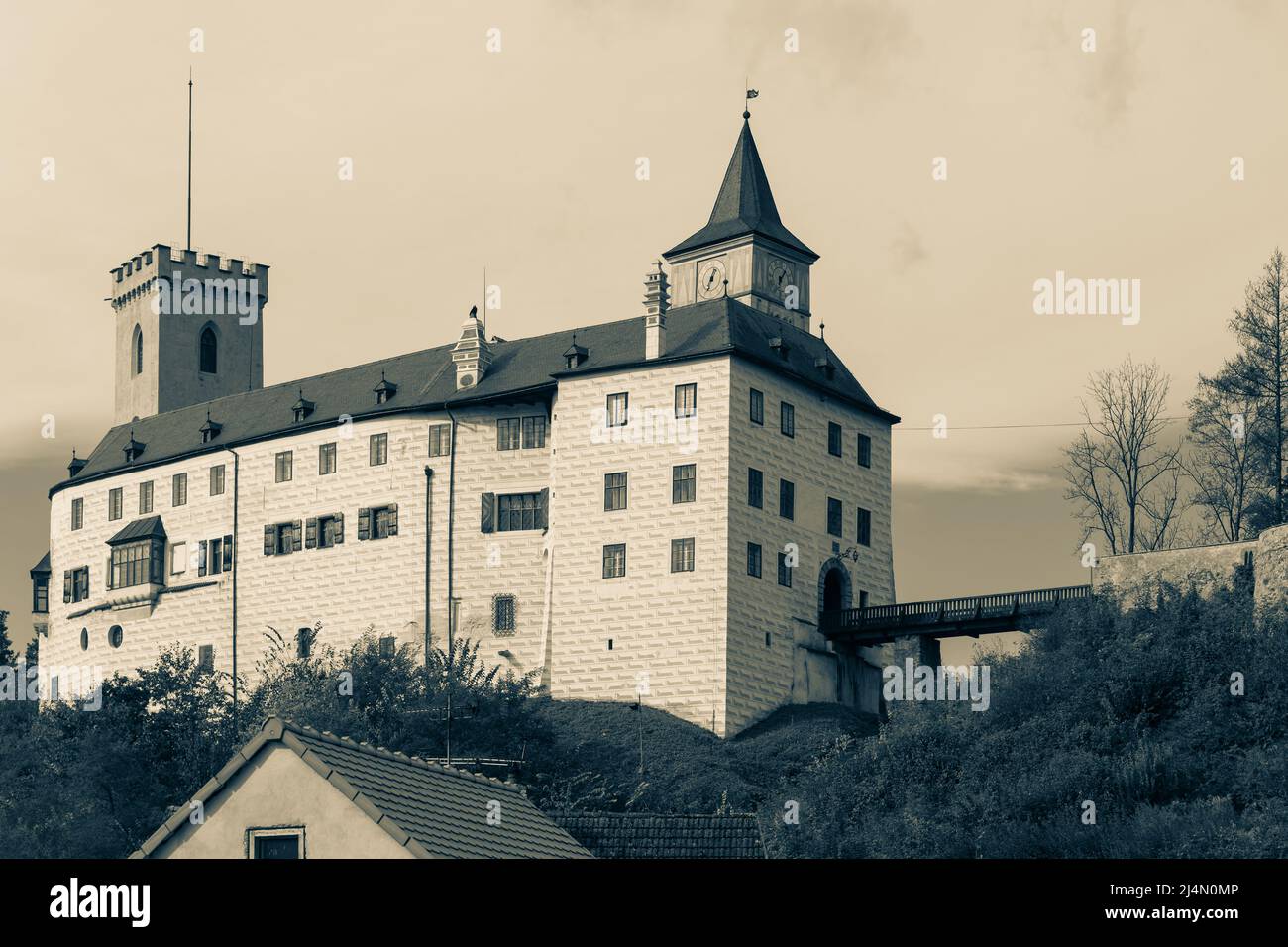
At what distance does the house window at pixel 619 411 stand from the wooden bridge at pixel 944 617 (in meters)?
9.43

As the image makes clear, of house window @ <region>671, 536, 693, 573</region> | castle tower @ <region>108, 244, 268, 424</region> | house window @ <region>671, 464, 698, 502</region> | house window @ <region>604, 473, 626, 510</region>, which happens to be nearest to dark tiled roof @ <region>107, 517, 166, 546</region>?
castle tower @ <region>108, 244, 268, 424</region>

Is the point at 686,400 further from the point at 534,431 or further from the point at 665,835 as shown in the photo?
the point at 665,835

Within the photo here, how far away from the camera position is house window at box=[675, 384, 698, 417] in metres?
69.4

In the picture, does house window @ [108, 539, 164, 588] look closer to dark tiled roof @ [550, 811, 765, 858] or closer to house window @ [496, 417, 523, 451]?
house window @ [496, 417, 523, 451]

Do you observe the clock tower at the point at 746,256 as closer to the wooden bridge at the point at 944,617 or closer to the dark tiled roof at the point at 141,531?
the wooden bridge at the point at 944,617

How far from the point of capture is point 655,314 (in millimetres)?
72125

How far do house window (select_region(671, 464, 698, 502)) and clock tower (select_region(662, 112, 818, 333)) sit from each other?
65.7 ft

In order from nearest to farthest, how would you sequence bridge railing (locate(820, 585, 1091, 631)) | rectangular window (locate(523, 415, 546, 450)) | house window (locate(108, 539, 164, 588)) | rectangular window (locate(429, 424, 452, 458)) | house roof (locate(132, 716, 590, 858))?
house roof (locate(132, 716, 590, 858)), bridge railing (locate(820, 585, 1091, 631)), rectangular window (locate(523, 415, 546, 450)), rectangular window (locate(429, 424, 452, 458)), house window (locate(108, 539, 164, 588))

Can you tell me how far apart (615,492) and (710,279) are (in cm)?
2234

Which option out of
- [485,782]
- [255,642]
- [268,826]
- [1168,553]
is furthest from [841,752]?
[268,826]

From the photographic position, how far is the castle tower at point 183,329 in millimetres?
99625

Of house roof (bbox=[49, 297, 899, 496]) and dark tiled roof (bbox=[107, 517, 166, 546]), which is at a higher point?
house roof (bbox=[49, 297, 899, 496])

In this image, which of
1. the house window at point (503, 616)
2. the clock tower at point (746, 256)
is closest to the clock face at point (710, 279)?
the clock tower at point (746, 256)
